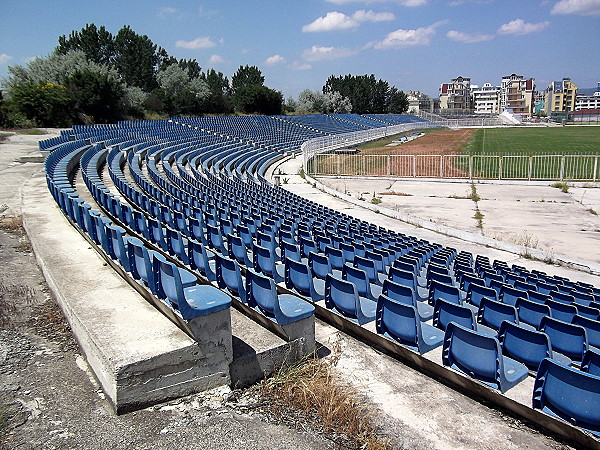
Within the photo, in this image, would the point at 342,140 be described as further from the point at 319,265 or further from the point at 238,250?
the point at 319,265

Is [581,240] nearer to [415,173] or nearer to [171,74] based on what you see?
[415,173]

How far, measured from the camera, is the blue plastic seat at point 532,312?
6.10m

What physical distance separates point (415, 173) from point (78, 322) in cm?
2626

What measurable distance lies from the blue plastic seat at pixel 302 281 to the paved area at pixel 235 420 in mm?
1545

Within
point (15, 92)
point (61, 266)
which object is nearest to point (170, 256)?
point (61, 266)

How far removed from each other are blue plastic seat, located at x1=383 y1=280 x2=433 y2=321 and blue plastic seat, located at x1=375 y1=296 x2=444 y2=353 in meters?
0.49

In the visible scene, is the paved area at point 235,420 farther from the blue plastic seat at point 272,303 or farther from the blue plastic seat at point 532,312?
the blue plastic seat at point 532,312

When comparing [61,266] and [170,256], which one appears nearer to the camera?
[61,266]

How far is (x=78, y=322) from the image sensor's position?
4.59 metres

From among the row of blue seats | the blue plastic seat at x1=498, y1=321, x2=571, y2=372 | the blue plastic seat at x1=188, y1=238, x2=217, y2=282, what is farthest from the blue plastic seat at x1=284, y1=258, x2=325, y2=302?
the blue plastic seat at x1=498, y1=321, x2=571, y2=372

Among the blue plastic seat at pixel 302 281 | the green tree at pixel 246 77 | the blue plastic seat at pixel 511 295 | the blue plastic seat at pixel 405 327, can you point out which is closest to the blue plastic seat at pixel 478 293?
the blue plastic seat at pixel 511 295

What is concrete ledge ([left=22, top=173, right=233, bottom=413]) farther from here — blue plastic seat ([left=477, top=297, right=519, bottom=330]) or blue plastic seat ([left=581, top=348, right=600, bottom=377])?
blue plastic seat ([left=477, top=297, right=519, bottom=330])

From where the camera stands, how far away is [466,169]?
101ft

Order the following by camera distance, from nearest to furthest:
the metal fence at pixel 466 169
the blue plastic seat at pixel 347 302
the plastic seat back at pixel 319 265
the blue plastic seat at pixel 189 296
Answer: the blue plastic seat at pixel 189 296 < the blue plastic seat at pixel 347 302 < the plastic seat back at pixel 319 265 < the metal fence at pixel 466 169
